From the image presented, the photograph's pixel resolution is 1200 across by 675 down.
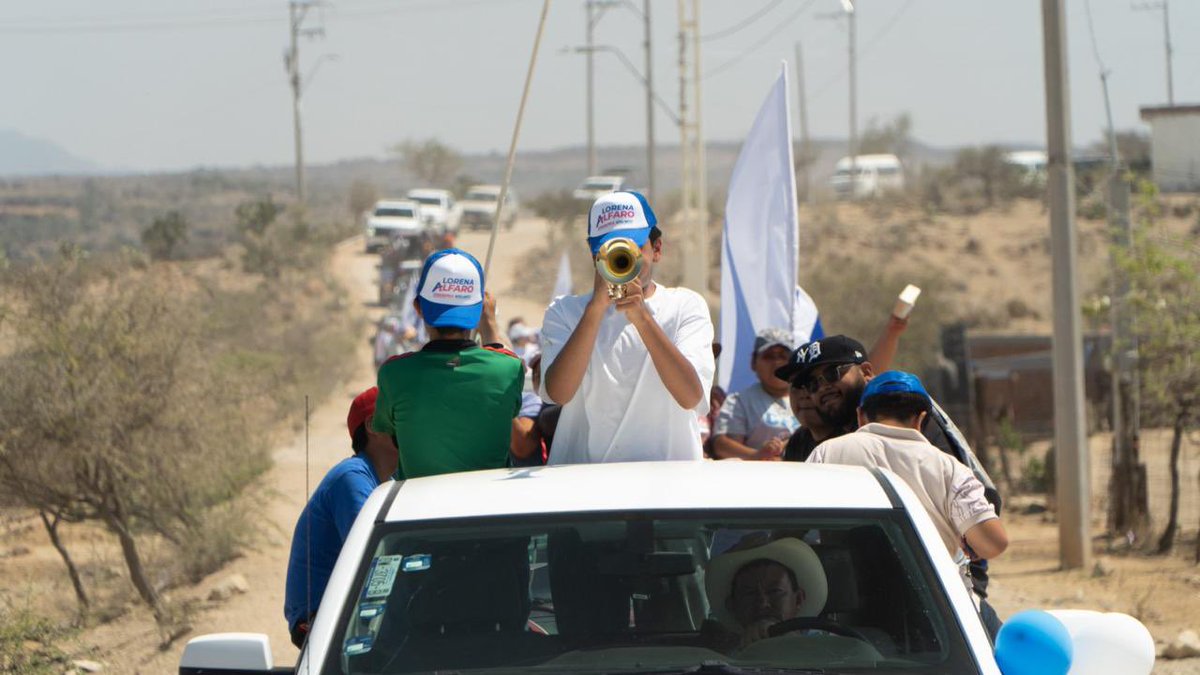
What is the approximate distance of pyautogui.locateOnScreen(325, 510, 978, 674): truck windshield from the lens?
3.31 metres

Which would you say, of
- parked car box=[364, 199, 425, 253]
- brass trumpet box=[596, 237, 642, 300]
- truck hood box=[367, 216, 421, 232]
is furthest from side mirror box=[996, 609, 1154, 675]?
truck hood box=[367, 216, 421, 232]

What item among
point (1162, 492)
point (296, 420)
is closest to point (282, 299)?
point (296, 420)

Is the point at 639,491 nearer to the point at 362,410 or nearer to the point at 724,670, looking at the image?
the point at 724,670

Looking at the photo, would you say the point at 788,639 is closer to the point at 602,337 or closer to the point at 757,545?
the point at 757,545

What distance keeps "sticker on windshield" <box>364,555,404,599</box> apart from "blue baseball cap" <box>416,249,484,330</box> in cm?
111

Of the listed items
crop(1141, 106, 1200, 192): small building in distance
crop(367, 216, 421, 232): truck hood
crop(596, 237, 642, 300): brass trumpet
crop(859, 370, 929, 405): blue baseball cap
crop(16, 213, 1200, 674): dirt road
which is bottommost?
crop(16, 213, 1200, 674): dirt road

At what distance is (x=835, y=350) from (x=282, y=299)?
4002cm

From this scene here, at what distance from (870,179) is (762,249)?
5703 cm

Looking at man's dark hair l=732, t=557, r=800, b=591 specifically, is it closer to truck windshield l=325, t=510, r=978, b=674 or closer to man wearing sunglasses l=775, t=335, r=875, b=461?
truck windshield l=325, t=510, r=978, b=674

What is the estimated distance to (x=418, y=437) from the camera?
14.3ft

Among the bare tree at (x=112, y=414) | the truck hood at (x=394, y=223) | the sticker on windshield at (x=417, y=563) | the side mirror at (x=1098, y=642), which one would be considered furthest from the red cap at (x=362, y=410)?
the truck hood at (x=394, y=223)

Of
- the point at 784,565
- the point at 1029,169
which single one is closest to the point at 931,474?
the point at 784,565

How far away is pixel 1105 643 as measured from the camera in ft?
12.1

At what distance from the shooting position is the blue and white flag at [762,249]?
9.67 meters
